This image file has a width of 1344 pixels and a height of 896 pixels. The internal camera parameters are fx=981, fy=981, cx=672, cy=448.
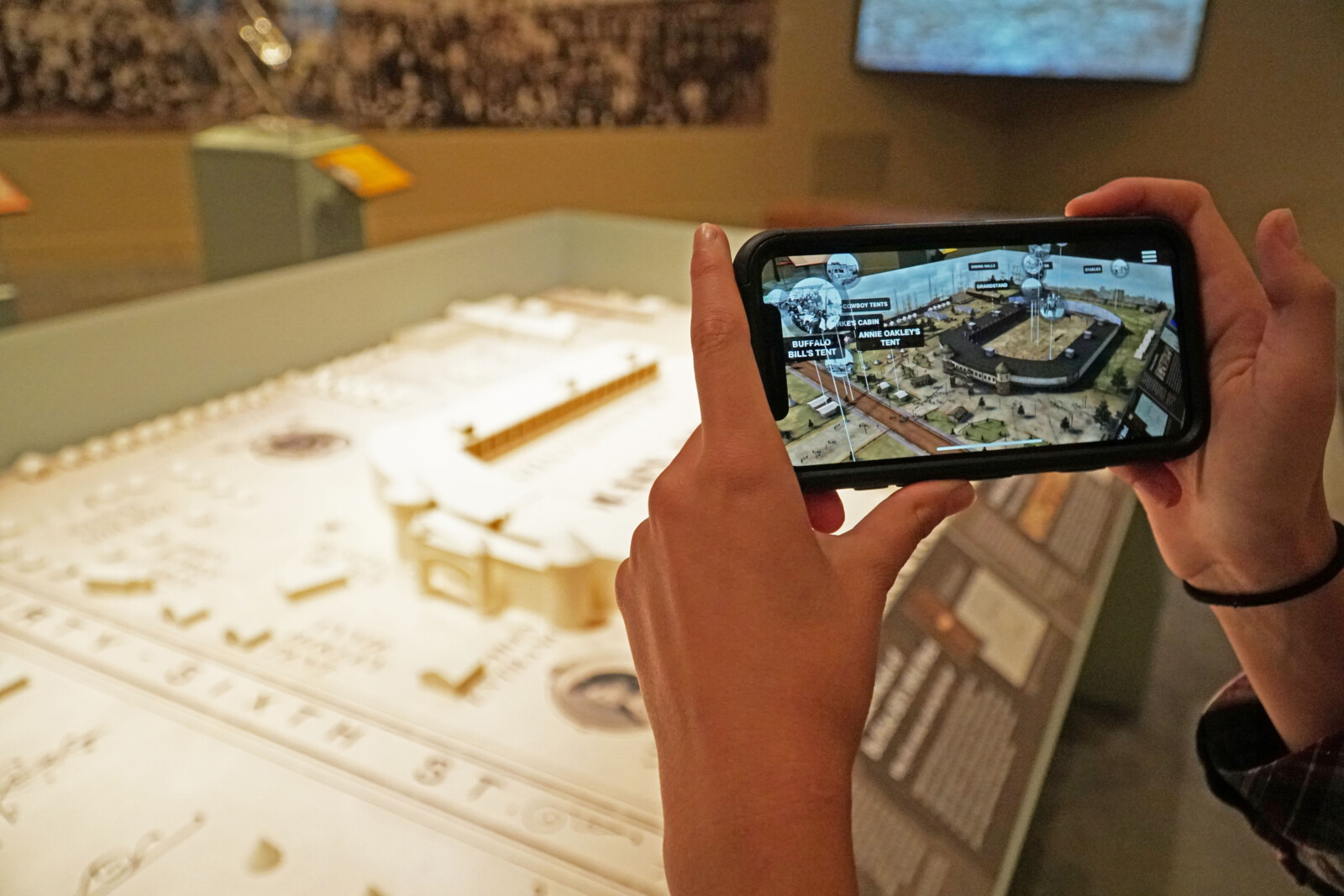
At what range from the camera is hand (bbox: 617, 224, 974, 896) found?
466 millimetres

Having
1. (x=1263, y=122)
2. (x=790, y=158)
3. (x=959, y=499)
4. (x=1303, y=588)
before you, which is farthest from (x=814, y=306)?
(x=790, y=158)

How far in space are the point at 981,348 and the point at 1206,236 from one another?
170mm

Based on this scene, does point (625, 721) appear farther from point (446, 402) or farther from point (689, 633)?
point (446, 402)

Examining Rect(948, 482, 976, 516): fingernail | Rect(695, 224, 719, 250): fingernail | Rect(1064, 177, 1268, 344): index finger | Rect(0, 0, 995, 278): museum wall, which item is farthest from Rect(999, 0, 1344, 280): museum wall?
Rect(0, 0, 995, 278): museum wall

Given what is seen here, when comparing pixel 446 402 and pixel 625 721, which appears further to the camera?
pixel 446 402

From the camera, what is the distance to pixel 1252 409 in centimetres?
63

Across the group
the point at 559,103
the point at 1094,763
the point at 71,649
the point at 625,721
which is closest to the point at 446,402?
the point at 71,649

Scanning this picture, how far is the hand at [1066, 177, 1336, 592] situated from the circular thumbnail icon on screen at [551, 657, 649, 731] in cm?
51

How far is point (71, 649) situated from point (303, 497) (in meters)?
0.40

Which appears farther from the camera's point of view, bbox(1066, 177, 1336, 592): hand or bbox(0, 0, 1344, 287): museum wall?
bbox(0, 0, 1344, 287): museum wall

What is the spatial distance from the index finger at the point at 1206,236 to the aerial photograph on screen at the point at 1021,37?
52.0 inches

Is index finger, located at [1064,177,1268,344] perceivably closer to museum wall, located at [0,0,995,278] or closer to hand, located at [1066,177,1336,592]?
hand, located at [1066,177,1336,592]

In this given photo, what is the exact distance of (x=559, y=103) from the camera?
3809mm

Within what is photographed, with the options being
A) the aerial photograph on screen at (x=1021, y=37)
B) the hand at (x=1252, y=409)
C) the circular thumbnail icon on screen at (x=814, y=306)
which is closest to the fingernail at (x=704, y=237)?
the circular thumbnail icon on screen at (x=814, y=306)
